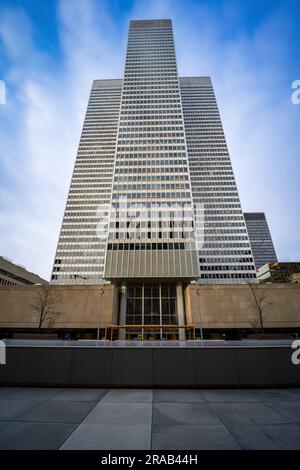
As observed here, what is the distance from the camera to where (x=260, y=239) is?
6649 inches

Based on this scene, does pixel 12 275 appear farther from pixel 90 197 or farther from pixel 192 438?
pixel 192 438

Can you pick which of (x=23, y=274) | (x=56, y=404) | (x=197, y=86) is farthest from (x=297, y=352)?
(x=197, y=86)

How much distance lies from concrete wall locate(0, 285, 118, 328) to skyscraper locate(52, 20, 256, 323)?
14.5 ft

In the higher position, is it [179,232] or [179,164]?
[179,164]

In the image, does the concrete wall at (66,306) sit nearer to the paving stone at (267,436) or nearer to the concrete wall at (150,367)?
the concrete wall at (150,367)

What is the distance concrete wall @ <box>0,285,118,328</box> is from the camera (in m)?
37.9

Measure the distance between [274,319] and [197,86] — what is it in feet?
486

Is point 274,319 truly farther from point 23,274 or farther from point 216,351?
point 23,274

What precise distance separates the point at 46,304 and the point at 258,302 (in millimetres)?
42378

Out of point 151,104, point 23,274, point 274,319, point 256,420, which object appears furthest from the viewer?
point 23,274

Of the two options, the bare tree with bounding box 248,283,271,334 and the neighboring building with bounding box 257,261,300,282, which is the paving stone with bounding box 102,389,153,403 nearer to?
the bare tree with bounding box 248,283,271,334

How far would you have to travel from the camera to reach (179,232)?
143 ft

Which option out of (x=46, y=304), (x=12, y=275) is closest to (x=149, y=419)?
(x=46, y=304)

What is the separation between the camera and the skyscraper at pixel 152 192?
4066cm
